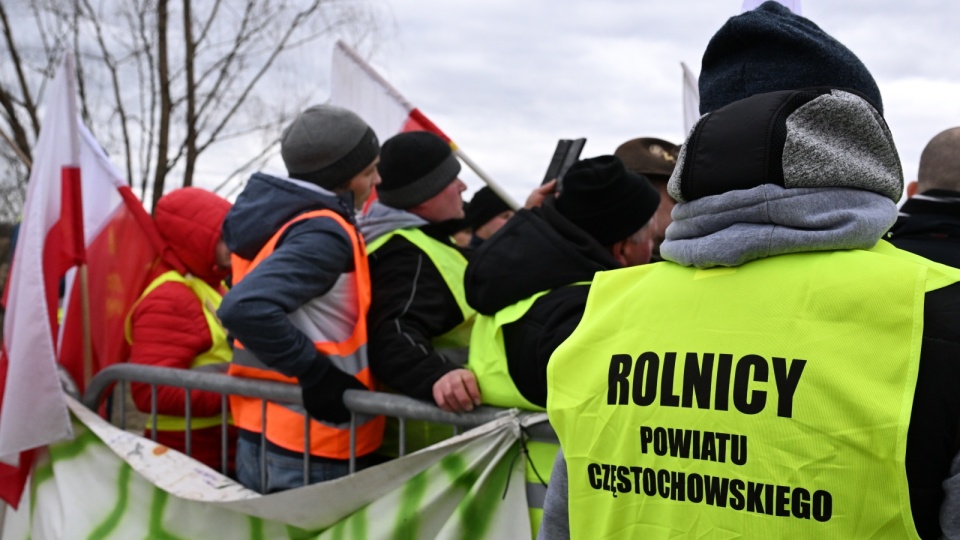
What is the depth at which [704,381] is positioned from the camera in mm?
1573

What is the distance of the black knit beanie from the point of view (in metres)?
3.61

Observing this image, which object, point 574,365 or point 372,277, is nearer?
point 574,365

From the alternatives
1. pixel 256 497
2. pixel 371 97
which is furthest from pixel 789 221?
pixel 371 97

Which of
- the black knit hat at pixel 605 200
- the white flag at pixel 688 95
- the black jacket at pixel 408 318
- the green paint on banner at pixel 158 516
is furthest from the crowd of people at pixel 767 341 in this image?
the white flag at pixel 688 95

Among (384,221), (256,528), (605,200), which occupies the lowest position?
(256,528)

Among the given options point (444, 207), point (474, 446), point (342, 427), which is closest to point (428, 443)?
point (342, 427)

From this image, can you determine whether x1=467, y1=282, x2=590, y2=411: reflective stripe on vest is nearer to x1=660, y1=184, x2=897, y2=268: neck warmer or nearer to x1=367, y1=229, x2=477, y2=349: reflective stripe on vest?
x1=367, y1=229, x2=477, y2=349: reflective stripe on vest

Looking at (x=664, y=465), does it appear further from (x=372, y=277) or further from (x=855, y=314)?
(x=372, y=277)

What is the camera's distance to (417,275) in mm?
3412

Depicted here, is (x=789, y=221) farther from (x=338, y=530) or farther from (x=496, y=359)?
(x=338, y=530)

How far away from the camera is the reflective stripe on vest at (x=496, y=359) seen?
275 centimetres

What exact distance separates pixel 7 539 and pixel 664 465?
363 cm

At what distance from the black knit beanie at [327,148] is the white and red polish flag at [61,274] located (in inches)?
48.0

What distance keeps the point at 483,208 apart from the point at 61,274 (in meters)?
2.59
